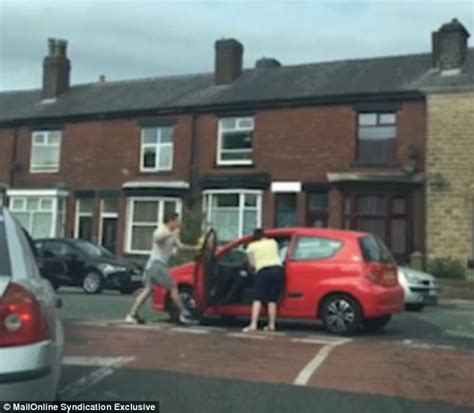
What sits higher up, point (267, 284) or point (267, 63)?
point (267, 63)

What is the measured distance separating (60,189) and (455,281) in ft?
57.6

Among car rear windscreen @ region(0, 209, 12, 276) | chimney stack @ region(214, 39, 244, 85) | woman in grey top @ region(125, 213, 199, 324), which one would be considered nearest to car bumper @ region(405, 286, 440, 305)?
woman in grey top @ region(125, 213, 199, 324)

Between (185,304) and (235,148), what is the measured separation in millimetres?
18119

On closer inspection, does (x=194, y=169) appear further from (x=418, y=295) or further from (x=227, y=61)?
(x=418, y=295)

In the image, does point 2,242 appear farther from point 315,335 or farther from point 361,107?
point 361,107

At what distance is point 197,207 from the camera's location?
3006cm

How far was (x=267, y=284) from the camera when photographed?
11656 mm

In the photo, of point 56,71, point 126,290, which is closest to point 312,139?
point 126,290

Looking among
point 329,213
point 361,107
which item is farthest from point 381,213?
point 361,107

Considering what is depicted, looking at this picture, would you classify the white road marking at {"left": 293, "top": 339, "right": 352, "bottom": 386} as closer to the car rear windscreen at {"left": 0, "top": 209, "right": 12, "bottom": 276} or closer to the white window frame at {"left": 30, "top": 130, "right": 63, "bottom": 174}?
the car rear windscreen at {"left": 0, "top": 209, "right": 12, "bottom": 276}

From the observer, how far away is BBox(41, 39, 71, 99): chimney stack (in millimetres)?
37250

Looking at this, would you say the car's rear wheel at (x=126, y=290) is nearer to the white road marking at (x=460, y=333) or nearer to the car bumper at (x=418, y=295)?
the car bumper at (x=418, y=295)

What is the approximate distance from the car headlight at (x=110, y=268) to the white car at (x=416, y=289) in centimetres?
783

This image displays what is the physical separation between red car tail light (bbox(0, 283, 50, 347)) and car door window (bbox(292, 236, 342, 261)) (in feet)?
26.7
